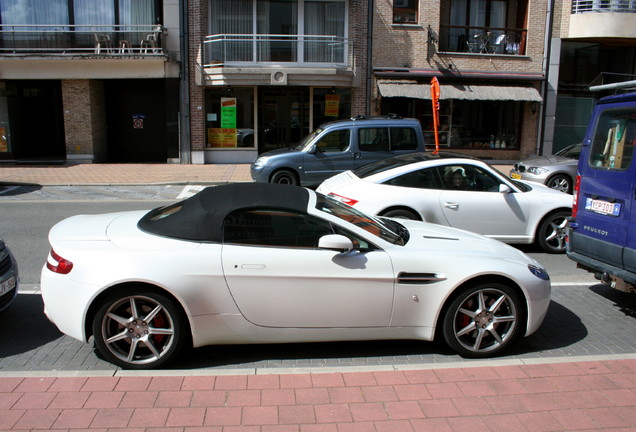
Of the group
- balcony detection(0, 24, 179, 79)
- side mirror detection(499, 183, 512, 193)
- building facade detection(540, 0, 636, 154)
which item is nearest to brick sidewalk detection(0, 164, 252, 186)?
balcony detection(0, 24, 179, 79)

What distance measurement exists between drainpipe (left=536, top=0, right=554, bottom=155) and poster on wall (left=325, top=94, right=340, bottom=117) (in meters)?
7.78

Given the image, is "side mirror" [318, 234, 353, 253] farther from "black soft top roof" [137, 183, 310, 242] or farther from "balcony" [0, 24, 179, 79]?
"balcony" [0, 24, 179, 79]

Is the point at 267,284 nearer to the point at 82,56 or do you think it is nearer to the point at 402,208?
the point at 402,208

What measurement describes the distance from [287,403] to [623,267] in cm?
359

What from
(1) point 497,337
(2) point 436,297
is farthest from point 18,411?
(1) point 497,337

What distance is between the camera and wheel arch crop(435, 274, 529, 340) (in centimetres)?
438

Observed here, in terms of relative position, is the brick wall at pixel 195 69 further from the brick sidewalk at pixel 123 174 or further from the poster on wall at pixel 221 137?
the brick sidewalk at pixel 123 174

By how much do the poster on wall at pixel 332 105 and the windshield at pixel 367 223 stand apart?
15.9 metres

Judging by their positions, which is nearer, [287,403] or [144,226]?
[287,403]

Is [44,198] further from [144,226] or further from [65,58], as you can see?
[144,226]

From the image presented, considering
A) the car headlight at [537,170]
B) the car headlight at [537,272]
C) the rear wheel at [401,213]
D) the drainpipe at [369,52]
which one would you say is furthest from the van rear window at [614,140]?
the drainpipe at [369,52]

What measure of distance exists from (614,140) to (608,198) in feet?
1.93

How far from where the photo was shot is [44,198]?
13.3 m

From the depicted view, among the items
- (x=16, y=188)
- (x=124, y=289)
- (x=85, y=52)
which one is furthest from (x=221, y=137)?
(x=124, y=289)
